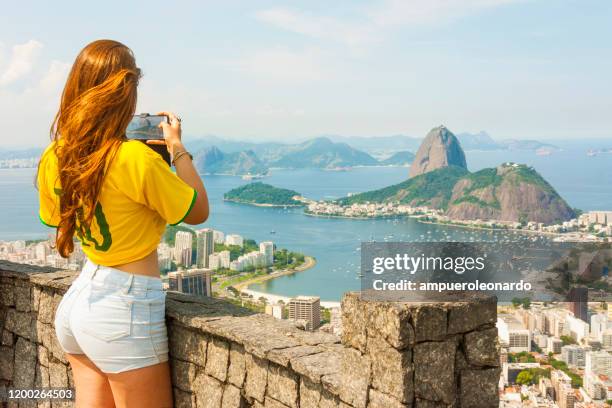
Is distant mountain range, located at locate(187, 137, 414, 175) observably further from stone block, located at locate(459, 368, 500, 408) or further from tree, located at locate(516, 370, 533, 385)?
stone block, located at locate(459, 368, 500, 408)

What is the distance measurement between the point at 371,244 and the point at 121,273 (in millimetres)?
749

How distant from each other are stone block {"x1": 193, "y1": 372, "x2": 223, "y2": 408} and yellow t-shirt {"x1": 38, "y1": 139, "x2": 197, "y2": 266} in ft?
1.85

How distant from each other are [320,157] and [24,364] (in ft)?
482

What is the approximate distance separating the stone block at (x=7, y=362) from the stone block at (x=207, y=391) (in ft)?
4.48

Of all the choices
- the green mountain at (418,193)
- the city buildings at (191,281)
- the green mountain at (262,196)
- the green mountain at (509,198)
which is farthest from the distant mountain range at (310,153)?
the city buildings at (191,281)

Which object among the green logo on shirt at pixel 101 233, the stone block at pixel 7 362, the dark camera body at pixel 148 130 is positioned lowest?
the stone block at pixel 7 362

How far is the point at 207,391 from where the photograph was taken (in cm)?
212

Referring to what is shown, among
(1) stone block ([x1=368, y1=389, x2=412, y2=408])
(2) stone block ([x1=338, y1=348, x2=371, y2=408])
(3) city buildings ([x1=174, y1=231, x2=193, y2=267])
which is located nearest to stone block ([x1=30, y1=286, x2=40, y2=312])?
(2) stone block ([x1=338, y1=348, x2=371, y2=408])

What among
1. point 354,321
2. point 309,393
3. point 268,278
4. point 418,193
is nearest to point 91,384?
point 309,393

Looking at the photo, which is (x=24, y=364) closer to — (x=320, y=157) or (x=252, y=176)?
(x=252, y=176)

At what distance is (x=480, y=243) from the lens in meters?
1.48

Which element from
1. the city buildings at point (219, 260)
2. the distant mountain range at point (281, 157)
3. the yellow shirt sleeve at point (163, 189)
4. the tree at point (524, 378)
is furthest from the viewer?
the distant mountain range at point (281, 157)

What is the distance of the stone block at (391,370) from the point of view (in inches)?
56.0

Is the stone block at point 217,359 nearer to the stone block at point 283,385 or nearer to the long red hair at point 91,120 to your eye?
the stone block at point 283,385
